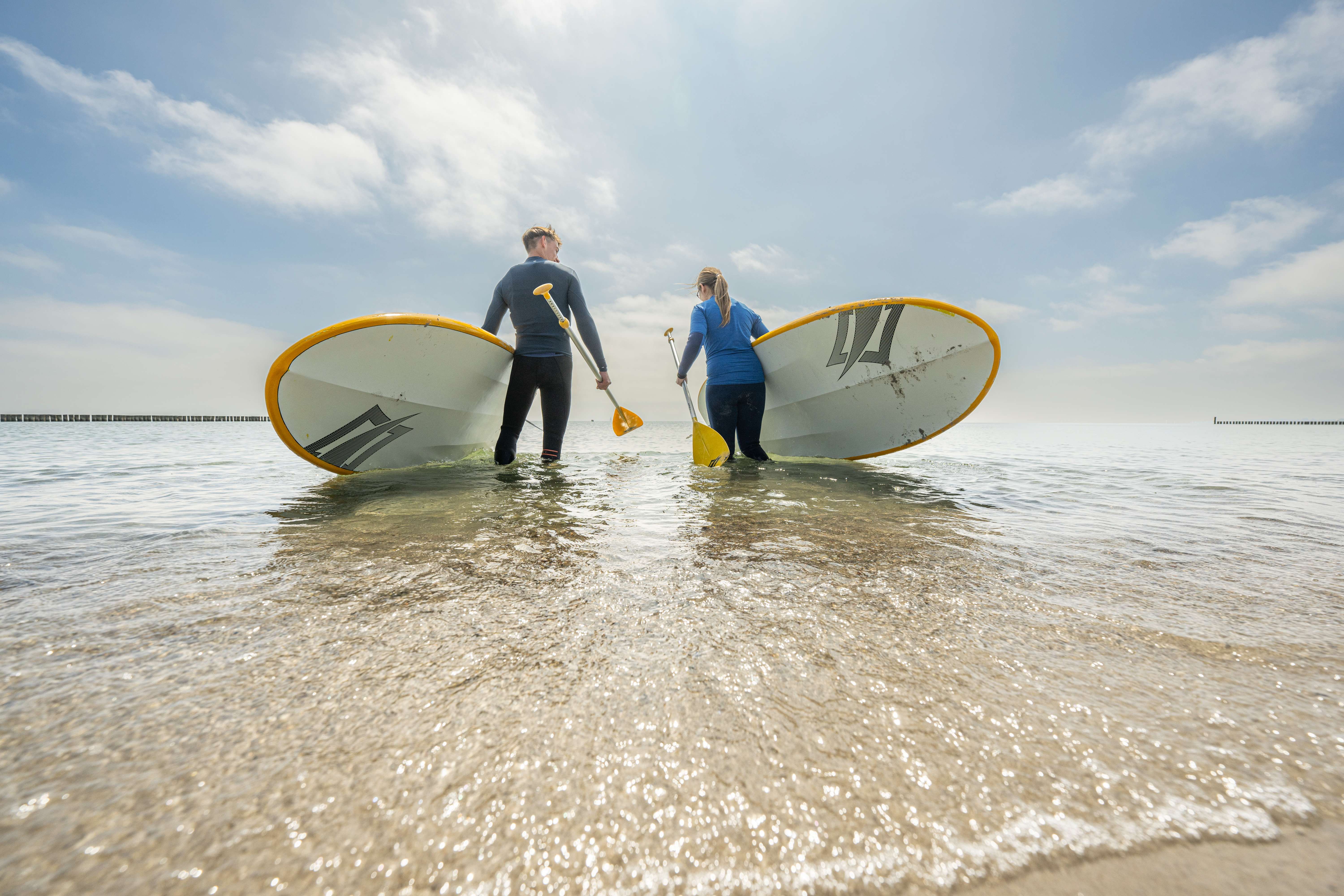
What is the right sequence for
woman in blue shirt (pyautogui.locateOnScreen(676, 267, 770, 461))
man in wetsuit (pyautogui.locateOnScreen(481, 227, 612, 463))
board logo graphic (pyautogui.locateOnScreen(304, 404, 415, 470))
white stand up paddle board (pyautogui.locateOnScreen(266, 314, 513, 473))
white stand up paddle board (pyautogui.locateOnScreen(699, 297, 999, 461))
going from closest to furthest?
1. white stand up paddle board (pyautogui.locateOnScreen(266, 314, 513, 473))
2. board logo graphic (pyautogui.locateOnScreen(304, 404, 415, 470))
3. white stand up paddle board (pyautogui.locateOnScreen(699, 297, 999, 461))
4. man in wetsuit (pyautogui.locateOnScreen(481, 227, 612, 463))
5. woman in blue shirt (pyautogui.locateOnScreen(676, 267, 770, 461))

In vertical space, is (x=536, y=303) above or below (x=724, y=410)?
above

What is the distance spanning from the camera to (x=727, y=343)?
5.99 m

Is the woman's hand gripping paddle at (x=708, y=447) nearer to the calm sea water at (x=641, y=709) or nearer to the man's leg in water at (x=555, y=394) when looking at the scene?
the man's leg in water at (x=555, y=394)

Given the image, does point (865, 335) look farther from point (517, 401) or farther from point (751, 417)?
point (517, 401)

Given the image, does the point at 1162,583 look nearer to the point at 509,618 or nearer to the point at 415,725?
the point at 509,618

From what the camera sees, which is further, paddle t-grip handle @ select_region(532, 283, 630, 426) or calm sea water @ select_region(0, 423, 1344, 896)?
paddle t-grip handle @ select_region(532, 283, 630, 426)

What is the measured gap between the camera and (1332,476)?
631 centimetres

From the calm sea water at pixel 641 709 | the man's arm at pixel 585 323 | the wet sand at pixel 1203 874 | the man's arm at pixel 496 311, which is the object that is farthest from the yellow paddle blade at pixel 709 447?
the wet sand at pixel 1203 874

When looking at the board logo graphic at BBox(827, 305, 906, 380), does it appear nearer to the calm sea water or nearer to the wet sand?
the calm sea water

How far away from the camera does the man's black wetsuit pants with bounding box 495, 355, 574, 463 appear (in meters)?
5.34

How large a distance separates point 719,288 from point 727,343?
599 mm

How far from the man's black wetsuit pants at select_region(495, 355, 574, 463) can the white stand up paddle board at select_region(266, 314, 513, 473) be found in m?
0.32

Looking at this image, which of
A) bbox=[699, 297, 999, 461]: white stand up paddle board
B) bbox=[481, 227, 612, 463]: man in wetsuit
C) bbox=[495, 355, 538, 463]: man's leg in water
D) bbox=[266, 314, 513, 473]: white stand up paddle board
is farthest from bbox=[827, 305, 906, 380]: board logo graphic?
bbox=[266, 314, 513, 473]: white stand up paddle board

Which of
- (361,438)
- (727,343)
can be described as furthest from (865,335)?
(361,438)
